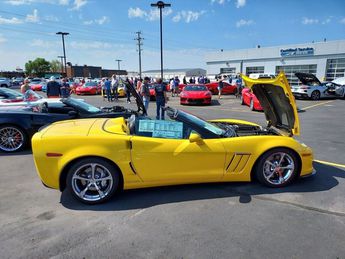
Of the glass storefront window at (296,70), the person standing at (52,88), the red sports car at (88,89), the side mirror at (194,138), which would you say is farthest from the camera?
the glass storefront window at (296,70)

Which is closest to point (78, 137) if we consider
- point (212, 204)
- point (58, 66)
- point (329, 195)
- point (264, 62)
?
point (212, 204)

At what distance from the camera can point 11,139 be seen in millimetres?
6008

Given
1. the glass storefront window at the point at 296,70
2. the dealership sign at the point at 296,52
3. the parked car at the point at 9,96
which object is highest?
the dealership sign at the point at 296,52

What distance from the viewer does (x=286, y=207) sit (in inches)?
136

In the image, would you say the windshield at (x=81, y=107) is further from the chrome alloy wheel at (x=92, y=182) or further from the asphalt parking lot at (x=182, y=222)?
the chrome alloy wheel at (x=92, y=182)

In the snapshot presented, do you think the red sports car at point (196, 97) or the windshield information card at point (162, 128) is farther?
the red sports car at point (196, 97)

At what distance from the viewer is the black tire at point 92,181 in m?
3.45

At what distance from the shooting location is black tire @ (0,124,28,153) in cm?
597

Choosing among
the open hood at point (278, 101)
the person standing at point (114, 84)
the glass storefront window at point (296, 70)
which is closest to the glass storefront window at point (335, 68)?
the glass storefront window at point (296, 70)

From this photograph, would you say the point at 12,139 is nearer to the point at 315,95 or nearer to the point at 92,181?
the point at 92,181

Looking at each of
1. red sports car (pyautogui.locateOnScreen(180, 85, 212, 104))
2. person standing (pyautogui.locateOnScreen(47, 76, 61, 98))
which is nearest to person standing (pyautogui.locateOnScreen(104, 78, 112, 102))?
red sports car (pyautogui.locateOnScreen(180, 85, 212, 104))

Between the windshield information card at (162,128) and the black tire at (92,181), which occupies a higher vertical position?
the windshield information card at (162,128)

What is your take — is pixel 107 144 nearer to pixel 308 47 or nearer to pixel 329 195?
pixel 329 195

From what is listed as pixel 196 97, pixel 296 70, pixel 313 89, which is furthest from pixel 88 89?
pixel 296 70
